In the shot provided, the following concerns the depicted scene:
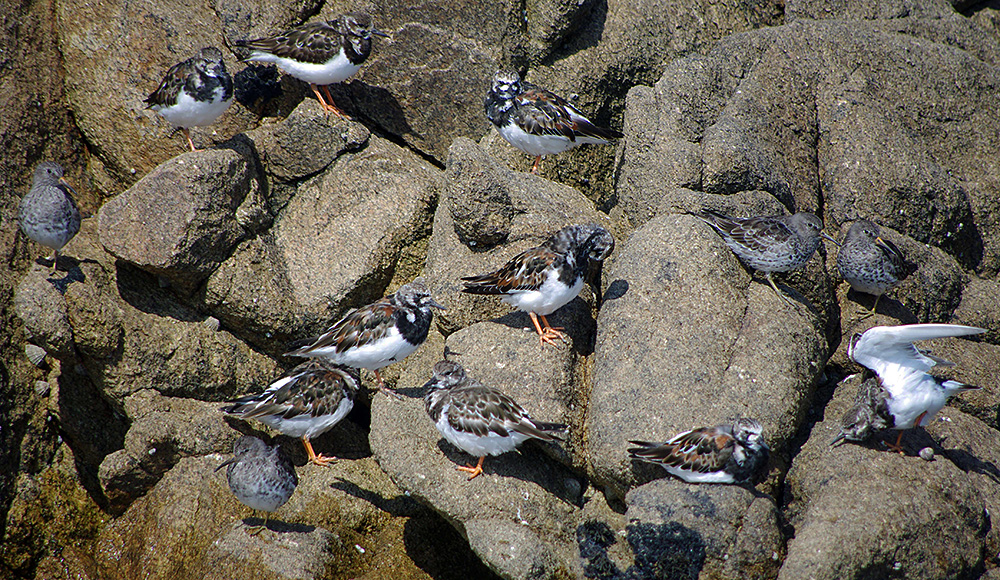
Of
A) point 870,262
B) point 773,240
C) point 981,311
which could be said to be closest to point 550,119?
point 773,240

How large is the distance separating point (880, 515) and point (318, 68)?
776 centimetres

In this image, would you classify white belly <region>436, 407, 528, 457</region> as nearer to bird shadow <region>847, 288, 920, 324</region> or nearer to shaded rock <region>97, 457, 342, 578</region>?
shaded rock <region>97, 457, 342, 578</region>

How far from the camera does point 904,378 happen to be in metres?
6.59

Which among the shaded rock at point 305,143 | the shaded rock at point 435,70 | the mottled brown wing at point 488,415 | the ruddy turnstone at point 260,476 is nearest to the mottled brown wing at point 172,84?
the shaded rock at point 305,143

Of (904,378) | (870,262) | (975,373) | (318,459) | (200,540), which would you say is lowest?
(200,540)

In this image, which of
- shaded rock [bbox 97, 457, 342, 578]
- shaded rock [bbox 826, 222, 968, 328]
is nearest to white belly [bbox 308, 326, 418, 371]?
shaded rock [bbox 97, 457, 342, 578]

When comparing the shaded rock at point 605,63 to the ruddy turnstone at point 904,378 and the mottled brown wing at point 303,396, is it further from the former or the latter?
the ruddy turnstone at point 904,378

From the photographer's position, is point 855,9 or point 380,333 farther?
point 855,9

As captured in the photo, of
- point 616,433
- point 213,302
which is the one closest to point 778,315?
point 616,433

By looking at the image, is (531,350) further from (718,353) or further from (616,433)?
(718,353)

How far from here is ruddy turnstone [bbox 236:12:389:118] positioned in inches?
352

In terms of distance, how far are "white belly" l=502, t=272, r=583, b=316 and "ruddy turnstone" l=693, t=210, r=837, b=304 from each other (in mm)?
1872

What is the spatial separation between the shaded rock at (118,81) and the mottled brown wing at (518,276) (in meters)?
4.46

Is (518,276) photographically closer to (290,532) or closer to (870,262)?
(290,532)
